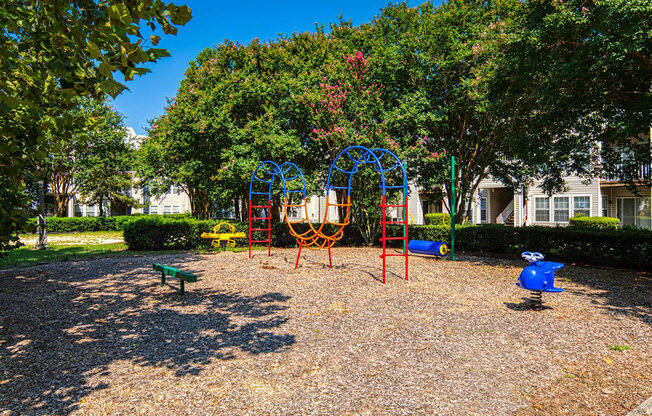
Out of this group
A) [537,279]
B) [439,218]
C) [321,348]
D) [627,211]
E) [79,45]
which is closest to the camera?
[79,45]

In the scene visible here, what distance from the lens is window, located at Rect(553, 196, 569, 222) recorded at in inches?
910

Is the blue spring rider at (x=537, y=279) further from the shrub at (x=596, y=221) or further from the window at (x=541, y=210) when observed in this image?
the window at (x=541, y=210)

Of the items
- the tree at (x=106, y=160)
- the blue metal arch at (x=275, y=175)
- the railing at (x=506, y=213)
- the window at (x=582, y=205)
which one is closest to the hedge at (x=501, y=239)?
the blue metal arch at (x=275, y=175)

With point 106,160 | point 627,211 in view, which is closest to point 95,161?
point 106,160

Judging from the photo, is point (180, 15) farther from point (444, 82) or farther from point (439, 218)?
point (439, 218)

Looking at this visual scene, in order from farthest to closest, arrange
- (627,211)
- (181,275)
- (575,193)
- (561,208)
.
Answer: (561,208) < (575,193) < (627,211) < (181,275)

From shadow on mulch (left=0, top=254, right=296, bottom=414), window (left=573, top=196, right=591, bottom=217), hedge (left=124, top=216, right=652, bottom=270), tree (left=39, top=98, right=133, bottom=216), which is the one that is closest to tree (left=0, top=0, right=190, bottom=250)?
shadow on mulch (left=0, top=254, right=296, bottom=414)

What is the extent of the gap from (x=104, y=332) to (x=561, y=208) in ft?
83.7

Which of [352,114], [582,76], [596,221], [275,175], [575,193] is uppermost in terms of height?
[352,114]

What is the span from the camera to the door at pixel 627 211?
845 inches

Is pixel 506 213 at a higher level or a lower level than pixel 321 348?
higher

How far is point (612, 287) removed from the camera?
8234 millimetres

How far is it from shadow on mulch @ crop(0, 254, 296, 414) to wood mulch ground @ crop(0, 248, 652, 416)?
0.03 m

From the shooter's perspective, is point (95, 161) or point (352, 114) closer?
point (352, 114)
